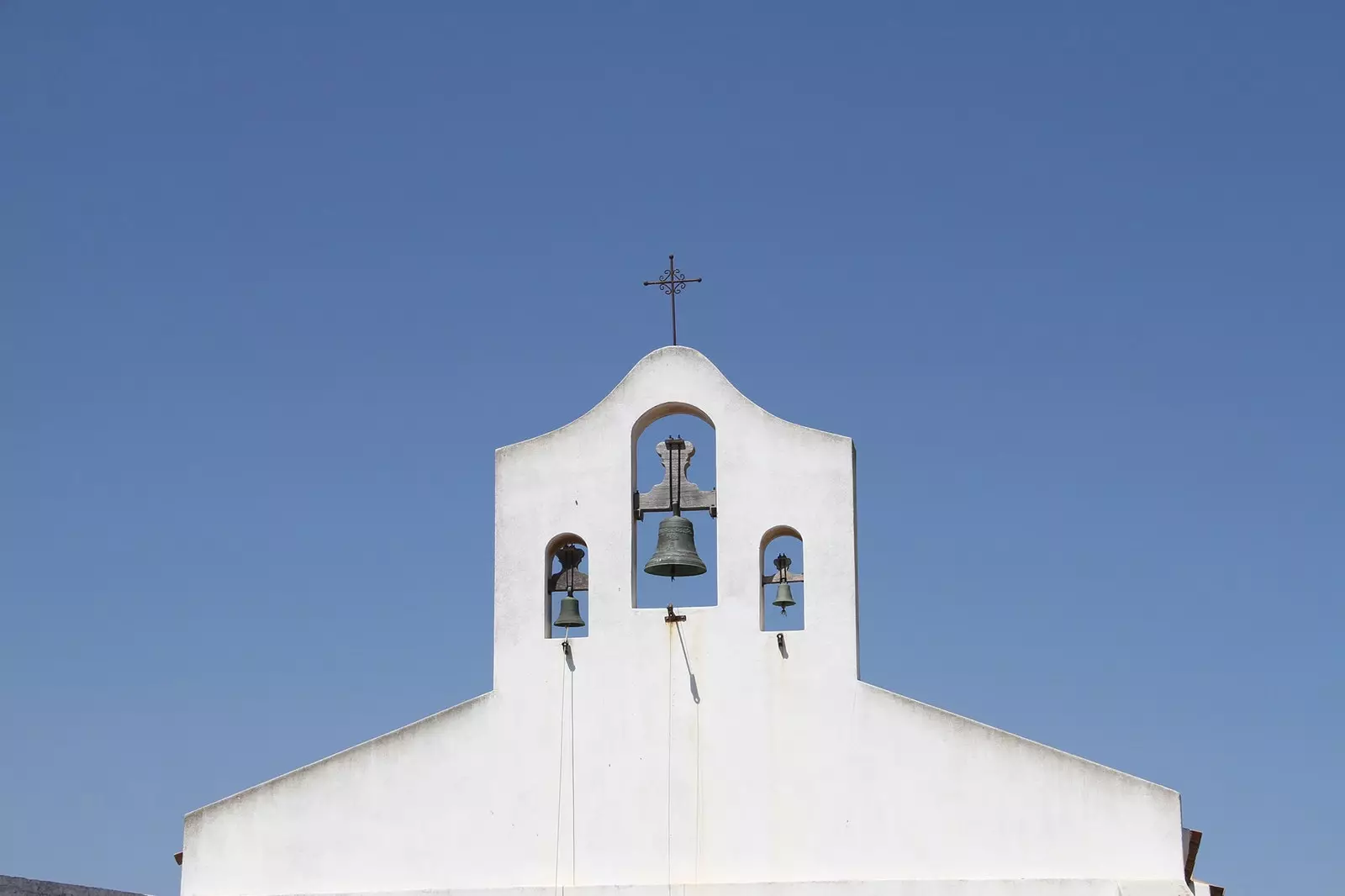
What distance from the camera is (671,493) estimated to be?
1852cm

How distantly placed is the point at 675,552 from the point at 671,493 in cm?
59

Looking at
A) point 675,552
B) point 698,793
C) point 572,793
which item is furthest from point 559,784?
point 675,552

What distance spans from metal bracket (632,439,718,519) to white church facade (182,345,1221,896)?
0.17 feet

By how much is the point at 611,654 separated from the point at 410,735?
1989mm

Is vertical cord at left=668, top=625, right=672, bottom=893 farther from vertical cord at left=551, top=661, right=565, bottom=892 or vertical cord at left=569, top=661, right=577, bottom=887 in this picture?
vertical cord at left=551, top=661, right=565, bottom=892

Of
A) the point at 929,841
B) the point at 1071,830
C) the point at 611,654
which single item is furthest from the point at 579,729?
the point at 1071,830

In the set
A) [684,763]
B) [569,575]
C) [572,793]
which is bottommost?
[572,793]

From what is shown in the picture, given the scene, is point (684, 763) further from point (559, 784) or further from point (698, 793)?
point (559, 784)

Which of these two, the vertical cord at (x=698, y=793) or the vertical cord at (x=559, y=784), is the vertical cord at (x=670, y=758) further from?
the vertical cord at (x=559, y=784)

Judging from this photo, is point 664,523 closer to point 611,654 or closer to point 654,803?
point 611,654

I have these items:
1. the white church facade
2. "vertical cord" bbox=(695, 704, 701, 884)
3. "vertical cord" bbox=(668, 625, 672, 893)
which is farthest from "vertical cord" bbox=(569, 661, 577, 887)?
"vertical cord" bbox=(695, 704, 701, 884)

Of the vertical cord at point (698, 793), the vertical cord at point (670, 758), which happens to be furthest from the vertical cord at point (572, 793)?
the vertical cord at point (698, 793)

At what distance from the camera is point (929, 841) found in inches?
672

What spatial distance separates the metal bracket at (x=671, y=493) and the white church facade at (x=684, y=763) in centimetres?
5
